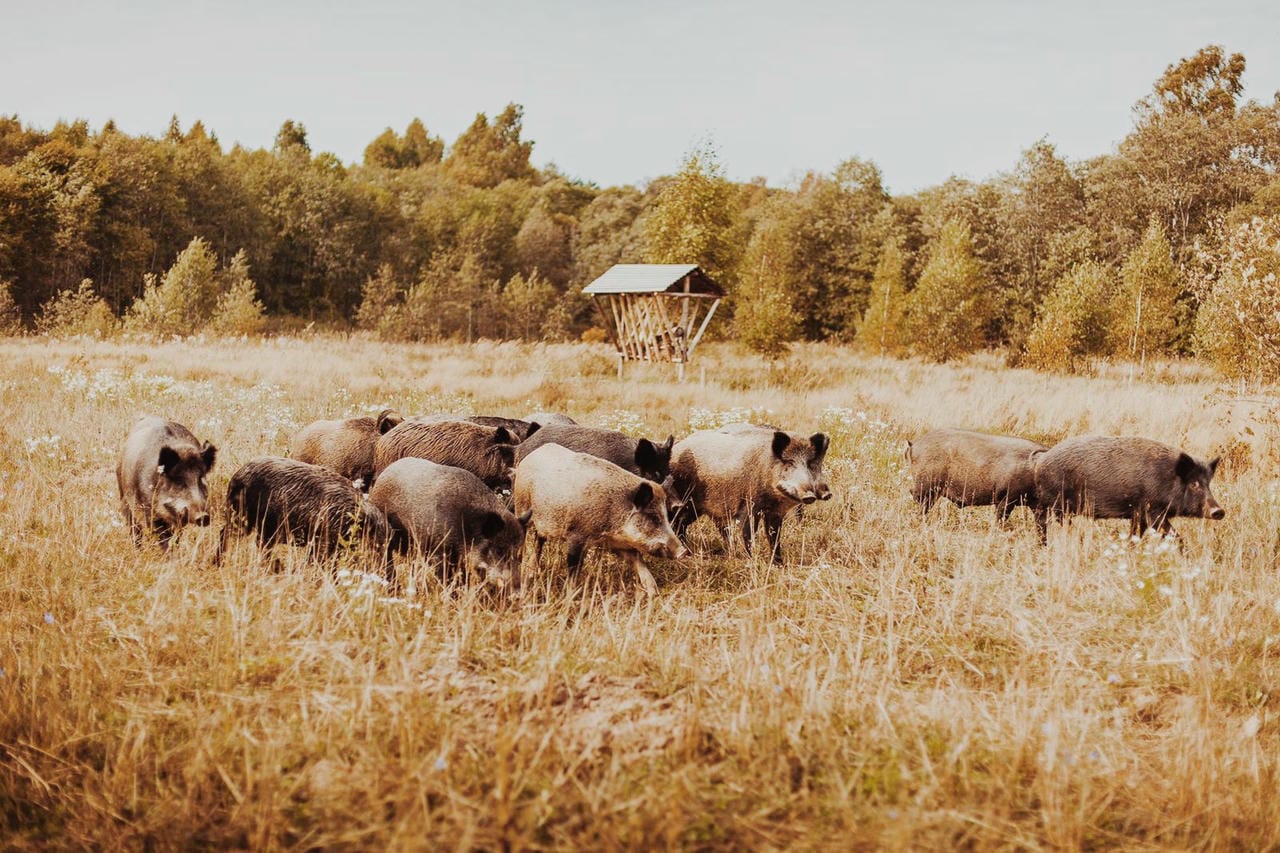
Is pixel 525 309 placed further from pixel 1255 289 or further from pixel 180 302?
pixel 1255 289

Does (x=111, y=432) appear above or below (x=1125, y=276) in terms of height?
below

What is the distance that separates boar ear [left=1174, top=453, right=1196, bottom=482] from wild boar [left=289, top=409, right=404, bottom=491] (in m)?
6.76

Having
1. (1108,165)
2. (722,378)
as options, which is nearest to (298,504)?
(722,378)

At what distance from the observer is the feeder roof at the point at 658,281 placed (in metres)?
24.4

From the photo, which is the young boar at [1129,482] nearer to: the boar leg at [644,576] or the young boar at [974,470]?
the young boar at [974,470]

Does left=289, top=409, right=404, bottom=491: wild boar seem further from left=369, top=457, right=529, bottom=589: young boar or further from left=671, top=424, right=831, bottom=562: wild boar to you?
left=671, top=424, right=831, bottom=562: wild boar

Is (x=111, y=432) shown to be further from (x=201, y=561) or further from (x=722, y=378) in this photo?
(x=722, y=378)

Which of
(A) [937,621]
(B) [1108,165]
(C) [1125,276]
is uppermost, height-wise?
(B) [1108,165]

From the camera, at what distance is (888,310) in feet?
141

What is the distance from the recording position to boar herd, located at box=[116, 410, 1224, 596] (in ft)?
18.6

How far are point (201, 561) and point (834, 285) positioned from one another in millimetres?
52586

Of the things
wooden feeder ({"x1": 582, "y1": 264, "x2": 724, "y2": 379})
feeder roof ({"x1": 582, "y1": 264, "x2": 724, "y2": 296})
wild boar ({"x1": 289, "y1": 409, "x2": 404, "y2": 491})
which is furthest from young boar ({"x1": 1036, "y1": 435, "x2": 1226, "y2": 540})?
feeder roof ({"x1": 582, "y1": 264, "x2": 724, "y2": 296})

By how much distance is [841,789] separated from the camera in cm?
306

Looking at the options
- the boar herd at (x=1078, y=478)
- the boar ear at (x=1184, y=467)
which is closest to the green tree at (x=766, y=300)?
the boar herd at (x=1078, y=478)
